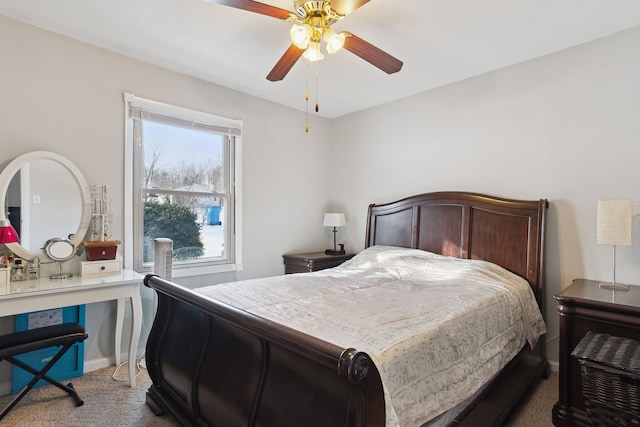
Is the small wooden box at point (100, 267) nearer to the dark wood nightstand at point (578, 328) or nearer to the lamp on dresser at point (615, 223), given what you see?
the dark wood nightstand at point (578, 328)

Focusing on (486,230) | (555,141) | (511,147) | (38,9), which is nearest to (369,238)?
(486,230)

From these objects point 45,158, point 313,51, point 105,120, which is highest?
point 313,51

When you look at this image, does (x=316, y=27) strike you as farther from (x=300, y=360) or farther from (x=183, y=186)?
(x=183, y=186)

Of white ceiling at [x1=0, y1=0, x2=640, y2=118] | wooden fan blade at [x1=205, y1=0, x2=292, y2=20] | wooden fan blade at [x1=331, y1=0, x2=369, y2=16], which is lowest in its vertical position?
wooden fan blade at [x1=205, y1=0, x2=292, y2=20]

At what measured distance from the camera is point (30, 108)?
2449mm

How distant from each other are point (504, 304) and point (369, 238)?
1.89 metres

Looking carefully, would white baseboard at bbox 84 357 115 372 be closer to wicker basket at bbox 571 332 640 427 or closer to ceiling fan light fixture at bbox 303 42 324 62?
ceiling fan light fixture at bbox 303 42 324 62

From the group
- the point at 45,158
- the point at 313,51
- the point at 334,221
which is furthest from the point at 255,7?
the point at 334,221

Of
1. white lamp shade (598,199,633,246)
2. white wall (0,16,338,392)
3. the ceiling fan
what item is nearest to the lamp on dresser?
white lamp shade (598,199,633,246)

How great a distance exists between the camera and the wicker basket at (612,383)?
4.67 feet

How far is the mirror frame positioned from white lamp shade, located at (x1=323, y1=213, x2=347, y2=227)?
2.43 metres

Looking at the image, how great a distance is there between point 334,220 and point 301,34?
98.3 inches

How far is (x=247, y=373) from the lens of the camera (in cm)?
148

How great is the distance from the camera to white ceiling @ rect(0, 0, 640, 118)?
2184mm
